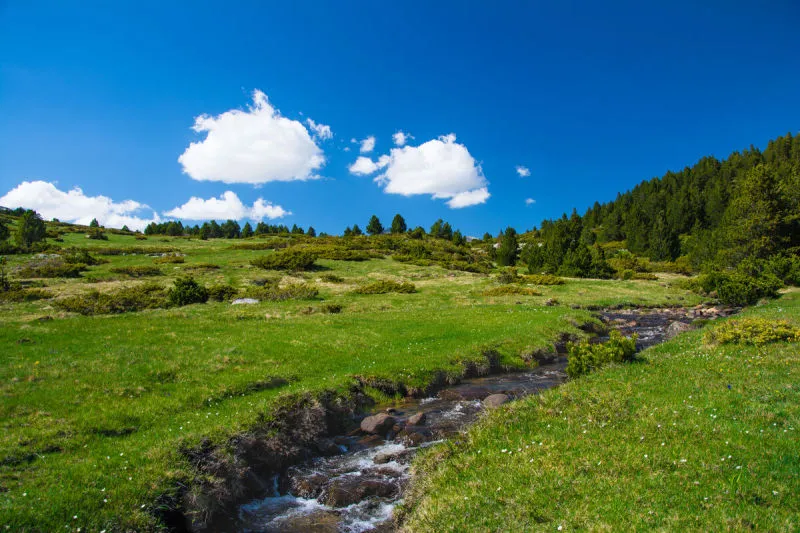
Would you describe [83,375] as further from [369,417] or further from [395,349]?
[395,349]

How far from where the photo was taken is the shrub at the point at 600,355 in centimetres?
1769

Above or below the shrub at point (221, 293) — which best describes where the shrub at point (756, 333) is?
above

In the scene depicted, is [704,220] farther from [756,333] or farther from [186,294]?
[186,294]

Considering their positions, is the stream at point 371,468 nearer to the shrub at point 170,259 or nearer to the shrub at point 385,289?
the shrub at point 385,289

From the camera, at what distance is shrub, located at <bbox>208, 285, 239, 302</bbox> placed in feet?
138

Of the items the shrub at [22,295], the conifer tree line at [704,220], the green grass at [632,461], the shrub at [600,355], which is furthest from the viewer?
the conifer tree line at [704,220]

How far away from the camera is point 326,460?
1307cm

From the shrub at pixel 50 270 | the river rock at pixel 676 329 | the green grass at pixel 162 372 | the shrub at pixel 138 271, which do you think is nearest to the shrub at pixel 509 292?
the green grass at pixel 162 372

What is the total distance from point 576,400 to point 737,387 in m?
4.94

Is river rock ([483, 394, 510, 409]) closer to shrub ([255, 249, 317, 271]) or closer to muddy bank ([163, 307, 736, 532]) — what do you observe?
muddy bank ([163, 307, 736, 532])

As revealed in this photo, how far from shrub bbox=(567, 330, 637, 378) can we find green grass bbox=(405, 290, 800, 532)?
283 cm

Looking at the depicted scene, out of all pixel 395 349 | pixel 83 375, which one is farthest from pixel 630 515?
pixel 83 375

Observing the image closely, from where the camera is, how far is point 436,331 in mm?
28203

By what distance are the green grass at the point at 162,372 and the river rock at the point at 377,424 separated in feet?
7.76
